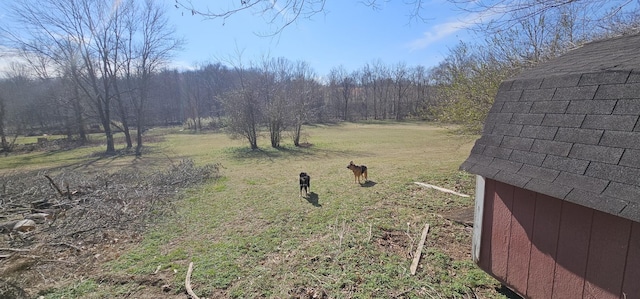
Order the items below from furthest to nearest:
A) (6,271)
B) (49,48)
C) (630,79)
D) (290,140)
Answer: (290,140), (49,48), (6,271), (630,79)

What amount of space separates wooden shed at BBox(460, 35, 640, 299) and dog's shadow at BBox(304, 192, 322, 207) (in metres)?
3.91

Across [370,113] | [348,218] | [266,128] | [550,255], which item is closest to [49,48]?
[266,128]

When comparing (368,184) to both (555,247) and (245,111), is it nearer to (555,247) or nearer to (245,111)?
(555,247)

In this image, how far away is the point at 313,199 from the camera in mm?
7031

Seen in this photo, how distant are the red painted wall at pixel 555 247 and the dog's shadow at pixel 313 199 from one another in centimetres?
392

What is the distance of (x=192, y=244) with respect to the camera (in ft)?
15.5

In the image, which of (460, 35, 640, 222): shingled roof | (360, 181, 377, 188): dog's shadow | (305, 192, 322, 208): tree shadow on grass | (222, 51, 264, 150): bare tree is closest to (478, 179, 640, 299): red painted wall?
(460, 35, 640, 222): shingled roof

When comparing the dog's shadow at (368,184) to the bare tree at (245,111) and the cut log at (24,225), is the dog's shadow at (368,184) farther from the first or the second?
the bare tree at (245,111)

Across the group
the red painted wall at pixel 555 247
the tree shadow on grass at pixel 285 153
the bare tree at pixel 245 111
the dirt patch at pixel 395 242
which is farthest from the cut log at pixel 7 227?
the bare tree at pixel 245 111

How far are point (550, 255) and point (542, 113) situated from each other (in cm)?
135

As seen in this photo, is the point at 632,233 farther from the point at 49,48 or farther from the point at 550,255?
the point at 49,48

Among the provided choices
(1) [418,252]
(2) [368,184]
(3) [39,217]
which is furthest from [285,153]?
(1) [418,252]

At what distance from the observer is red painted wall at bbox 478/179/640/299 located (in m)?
2.01

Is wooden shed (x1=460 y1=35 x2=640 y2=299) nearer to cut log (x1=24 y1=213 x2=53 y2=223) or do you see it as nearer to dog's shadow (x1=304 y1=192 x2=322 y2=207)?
dog's shadow (x1=304 y1=192 x2=322 y2=207)
